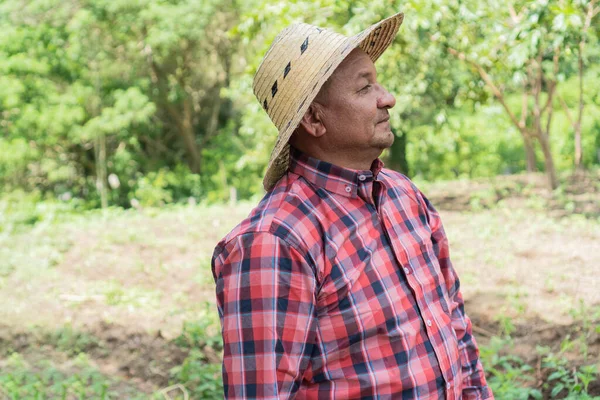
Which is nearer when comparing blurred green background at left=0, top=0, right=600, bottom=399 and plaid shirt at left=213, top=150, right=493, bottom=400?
plaid shirt at left=213, top=150, right=493, bottom=400

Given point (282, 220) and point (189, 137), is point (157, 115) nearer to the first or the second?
point (189, 137)

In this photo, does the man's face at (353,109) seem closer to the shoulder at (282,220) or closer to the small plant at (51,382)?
the shoulder at (282,220)

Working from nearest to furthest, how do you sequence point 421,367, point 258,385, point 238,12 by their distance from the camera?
1. point 258,385
2. point 421,367
3. point 238,12

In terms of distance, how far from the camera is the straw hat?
1.56m

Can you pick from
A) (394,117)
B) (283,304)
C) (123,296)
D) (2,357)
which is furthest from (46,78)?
(283,304)

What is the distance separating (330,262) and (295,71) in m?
0.46

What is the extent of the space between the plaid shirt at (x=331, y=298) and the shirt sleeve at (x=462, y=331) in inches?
6.4

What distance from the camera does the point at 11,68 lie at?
1518 cm

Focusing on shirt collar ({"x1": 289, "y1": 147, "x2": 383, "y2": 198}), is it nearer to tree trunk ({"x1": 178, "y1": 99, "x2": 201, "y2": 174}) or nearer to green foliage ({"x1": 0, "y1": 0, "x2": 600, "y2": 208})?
green foliage ({"x1": 0, "y1": 0, "x2": 600, "y2": 208})

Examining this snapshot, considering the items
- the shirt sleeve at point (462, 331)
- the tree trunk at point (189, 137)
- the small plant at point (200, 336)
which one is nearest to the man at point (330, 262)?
the shirt sleeve at point (462, 331)

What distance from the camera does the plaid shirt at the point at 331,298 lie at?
1426mm

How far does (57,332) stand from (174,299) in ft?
3.72

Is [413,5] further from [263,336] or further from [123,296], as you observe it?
[263,336]

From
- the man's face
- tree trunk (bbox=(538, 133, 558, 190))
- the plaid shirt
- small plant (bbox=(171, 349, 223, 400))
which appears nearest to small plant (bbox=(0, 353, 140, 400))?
small plant (bbox=(171, 349, 223, 400))
